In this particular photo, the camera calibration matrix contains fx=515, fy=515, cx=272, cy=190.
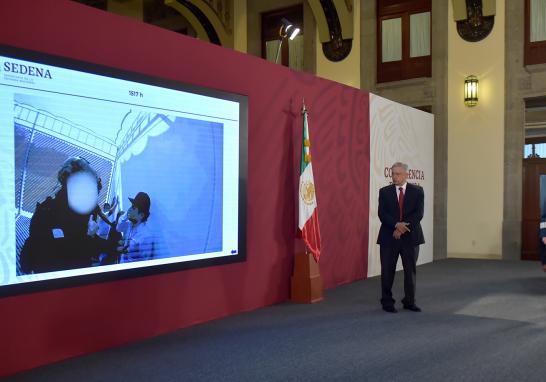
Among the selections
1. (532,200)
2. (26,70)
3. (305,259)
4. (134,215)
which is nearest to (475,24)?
(532,200)

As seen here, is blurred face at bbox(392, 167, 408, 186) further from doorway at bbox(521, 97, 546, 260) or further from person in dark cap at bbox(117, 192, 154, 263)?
doorway at bbox(521, 97, 546, 260)

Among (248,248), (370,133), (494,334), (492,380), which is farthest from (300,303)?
(370,133)

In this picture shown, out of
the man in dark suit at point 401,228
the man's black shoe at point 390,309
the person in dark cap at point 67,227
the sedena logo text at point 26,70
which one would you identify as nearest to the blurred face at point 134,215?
the person in dark cap at point 67,227

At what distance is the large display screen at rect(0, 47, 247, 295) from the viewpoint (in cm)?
322

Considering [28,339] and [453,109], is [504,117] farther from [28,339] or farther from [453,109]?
[28,339]

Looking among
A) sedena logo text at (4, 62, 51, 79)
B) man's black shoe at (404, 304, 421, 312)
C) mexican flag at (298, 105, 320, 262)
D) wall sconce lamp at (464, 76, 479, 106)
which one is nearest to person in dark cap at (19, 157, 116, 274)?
sedena logo text at (4, 62, 51, 79)

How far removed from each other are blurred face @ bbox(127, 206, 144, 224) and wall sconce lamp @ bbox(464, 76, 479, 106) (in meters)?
7.13

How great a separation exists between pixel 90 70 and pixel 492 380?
3.31 m

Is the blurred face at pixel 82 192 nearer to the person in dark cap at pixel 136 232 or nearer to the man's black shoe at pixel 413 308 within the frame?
the person in dark cap at pixel 136 232

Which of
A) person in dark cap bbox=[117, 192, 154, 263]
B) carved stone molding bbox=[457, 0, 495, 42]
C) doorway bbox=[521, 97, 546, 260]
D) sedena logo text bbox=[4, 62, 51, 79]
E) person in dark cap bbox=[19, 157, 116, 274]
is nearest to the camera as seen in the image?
sedena logo text bbox=[4, 62, 51, 79]

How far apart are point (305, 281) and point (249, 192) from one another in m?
1.19

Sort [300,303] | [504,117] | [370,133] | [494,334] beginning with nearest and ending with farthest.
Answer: [494,334], [300,303], [370,133], [504,117]

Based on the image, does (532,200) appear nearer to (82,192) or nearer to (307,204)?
(307,204)

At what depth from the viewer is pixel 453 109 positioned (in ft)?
30.9
